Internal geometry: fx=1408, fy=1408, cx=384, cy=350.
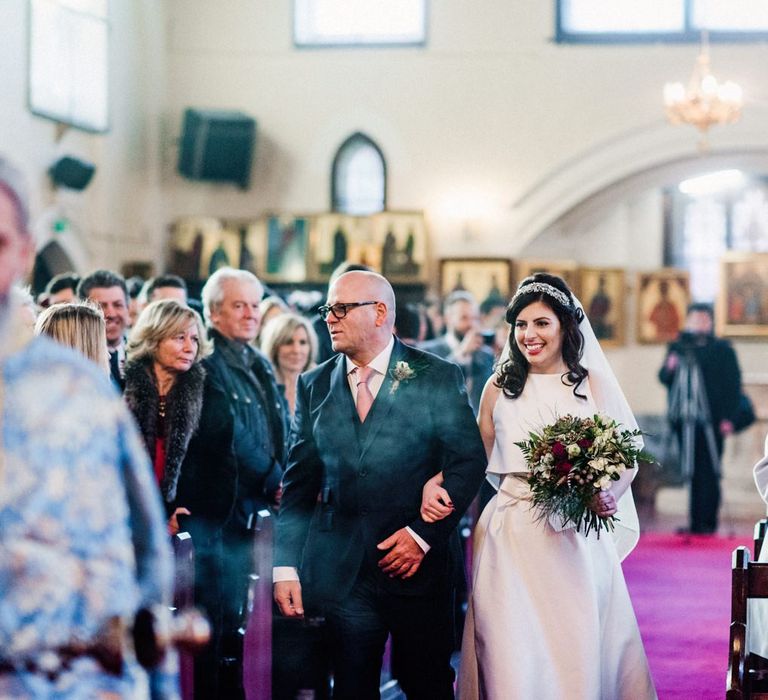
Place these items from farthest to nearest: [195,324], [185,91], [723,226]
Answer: [723,226], [185,91], [195,324]

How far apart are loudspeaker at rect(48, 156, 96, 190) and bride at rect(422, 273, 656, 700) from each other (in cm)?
881

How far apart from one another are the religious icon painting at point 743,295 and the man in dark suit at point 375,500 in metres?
13.6

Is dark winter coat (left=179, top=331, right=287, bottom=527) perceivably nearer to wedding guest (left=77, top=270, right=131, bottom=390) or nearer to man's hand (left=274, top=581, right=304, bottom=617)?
wedding guest (left=77, top=270, right=131, bottom=390)

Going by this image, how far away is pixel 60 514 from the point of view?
234 cm

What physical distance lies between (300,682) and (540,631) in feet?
3.02

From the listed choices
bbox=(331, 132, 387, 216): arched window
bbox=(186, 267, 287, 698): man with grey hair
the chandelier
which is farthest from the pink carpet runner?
bbox=(331, 132, 387, 216): arched window

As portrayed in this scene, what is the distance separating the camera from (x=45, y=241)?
44.5ft

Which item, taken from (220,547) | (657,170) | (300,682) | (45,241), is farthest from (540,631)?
(657,170)

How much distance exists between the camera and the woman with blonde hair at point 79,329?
15.5ft

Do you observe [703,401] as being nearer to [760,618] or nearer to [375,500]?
[760,618]

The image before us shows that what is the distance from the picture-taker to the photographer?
12.1m

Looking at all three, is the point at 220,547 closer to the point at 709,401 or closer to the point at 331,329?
the point at 331,329

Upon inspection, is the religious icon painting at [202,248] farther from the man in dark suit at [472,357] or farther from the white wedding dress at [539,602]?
the white wedding dress at [539,602]

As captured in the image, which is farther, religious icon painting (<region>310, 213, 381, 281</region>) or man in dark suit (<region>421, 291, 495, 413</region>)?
religious icon painting (<region>310, 213, 381, 281</region>)
